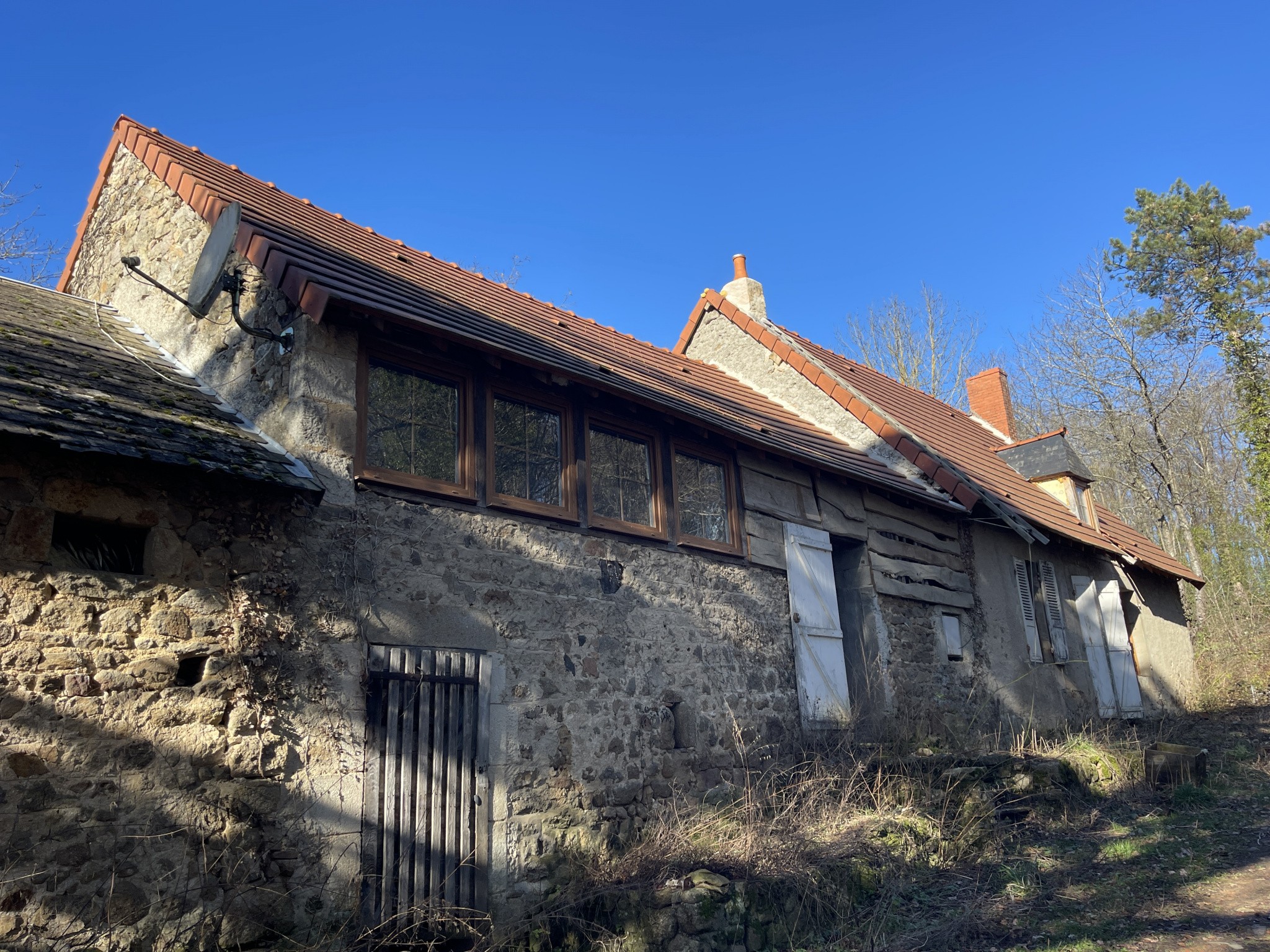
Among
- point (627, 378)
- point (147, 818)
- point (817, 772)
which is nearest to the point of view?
point (147, 818)

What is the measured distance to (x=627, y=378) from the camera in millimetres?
8930

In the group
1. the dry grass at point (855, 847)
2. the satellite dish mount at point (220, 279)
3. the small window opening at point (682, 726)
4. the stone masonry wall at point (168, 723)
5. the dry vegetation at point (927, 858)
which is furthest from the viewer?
the small window opening at point (682, 726)

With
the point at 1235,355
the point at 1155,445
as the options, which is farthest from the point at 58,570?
the point at 1155,445

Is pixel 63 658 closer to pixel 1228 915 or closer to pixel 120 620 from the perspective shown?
pixel 120 620

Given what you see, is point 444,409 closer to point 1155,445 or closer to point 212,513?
point 212,513

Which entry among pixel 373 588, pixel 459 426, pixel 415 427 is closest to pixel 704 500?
pixel 459 426

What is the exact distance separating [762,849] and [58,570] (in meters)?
4.83

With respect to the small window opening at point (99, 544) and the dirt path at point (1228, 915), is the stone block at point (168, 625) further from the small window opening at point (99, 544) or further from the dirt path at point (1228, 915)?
the dirt path at point (1228, 915)

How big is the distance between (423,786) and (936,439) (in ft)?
33.6

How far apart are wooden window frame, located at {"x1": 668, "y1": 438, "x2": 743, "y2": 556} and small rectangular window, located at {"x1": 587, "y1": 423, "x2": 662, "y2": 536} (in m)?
0.22

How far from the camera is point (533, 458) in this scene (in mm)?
7625

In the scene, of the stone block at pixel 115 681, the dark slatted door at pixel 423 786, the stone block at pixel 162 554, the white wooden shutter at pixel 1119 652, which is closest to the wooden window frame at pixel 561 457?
the dark slatted door at pixel 423 786

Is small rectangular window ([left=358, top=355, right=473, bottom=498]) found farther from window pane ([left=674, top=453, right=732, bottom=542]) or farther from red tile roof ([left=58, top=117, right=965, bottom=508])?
window pane ([left=674, top=453, right=732, bottom=542])

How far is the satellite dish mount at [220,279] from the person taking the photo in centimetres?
660
